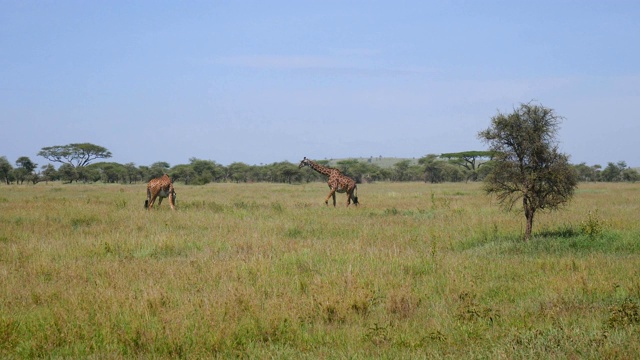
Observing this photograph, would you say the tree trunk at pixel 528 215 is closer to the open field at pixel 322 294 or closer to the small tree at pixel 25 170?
the open field at pixel 322 294

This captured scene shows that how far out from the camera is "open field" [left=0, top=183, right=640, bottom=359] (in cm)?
560

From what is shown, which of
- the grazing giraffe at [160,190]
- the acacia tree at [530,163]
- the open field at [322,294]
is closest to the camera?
the open field at [322,294]

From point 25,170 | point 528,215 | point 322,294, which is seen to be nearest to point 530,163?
point 528,215

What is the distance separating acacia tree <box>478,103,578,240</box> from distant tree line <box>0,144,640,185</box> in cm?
5974

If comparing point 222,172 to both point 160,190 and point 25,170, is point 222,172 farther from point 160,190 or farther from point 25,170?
point 160,190

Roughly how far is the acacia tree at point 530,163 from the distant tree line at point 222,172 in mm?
59739

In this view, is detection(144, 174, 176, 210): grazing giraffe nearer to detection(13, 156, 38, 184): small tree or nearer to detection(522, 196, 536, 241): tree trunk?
detection(522, 196, 536, 241): tree trunk

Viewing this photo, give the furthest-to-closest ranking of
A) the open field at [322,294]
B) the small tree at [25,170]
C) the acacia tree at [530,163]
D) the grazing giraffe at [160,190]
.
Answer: the small tree at [25,170] < the grazing giraffe at [160,190] < the acacia tree at [530,163] < the open field at [322,294]

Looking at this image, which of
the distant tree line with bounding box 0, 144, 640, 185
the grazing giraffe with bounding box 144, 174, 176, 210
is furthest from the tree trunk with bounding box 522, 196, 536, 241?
the distant tree line with bounding box 0, 144, 640, 185

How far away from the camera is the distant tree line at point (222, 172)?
72875 millimetres

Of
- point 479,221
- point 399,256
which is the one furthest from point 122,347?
point 479,221

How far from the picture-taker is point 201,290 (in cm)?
781

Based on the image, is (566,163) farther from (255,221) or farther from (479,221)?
(255,221)

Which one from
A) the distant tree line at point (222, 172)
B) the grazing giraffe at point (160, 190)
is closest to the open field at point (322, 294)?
→ the grazing giraffe at point (160, 190)
